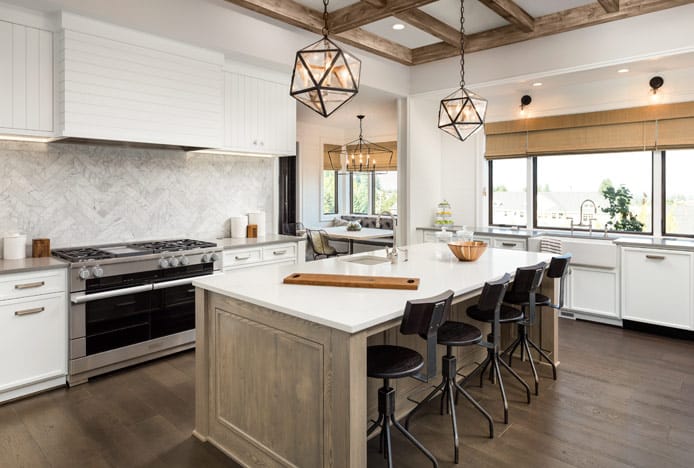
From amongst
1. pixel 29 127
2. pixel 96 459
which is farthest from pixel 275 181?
pixel 96 459

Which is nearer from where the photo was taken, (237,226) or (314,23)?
(314,23)

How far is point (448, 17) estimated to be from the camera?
4.61 meters

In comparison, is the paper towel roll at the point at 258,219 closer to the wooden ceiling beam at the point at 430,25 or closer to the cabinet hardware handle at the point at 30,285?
the cabinet hardware handle at the point at 30,285

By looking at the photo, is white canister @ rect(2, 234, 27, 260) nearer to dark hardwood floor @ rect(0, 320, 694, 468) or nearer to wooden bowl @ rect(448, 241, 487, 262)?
dark hardwood floor @ rect(0, 320, 694, 468)

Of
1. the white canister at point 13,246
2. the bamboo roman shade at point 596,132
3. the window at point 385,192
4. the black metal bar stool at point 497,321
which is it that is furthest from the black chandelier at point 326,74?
the window at point 385,192

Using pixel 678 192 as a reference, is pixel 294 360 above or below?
below

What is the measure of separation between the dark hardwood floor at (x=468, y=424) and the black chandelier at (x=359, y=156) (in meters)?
5.52

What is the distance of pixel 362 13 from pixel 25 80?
2.73 m

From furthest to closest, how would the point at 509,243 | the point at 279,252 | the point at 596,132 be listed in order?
1. the point at 509,243
2. the point at 596,132
3. the point at 279,252

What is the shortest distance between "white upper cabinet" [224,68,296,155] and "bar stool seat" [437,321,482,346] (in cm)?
280

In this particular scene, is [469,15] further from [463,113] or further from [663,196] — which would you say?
[663,196]

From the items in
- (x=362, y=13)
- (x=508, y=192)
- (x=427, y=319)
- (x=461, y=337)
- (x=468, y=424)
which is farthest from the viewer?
(x=508, y=192)

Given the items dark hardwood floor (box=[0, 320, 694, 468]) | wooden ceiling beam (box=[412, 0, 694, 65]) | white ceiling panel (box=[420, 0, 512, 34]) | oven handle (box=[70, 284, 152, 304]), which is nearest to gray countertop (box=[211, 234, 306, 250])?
oven handle (box=[70, 284, 152, 304])

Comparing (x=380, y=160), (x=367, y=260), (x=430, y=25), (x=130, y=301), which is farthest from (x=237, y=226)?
(x=380, y=160)
